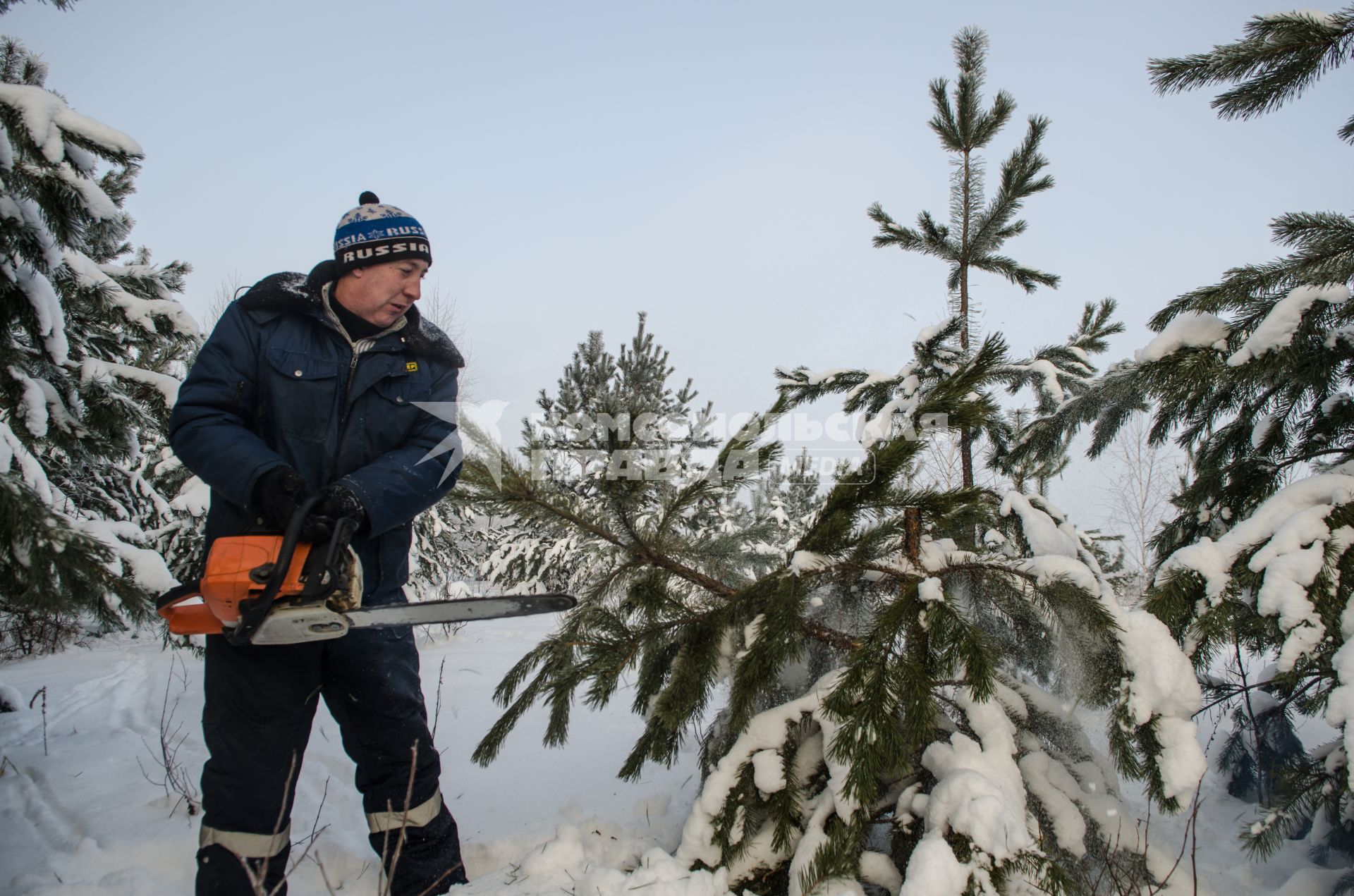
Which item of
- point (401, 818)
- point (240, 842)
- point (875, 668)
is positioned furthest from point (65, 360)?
point (875, 668)

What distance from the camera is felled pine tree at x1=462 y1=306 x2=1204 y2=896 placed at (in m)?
1.47

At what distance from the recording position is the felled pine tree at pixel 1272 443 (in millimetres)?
1542

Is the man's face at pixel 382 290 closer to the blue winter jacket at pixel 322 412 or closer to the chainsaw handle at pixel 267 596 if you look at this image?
the blue winter jacket at pixel 322 412

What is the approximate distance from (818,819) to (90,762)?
11.2ft

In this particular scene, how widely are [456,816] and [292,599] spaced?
1.56 m

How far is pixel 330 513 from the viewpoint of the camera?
1.73 metres

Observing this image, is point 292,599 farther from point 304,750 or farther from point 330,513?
point 304,750

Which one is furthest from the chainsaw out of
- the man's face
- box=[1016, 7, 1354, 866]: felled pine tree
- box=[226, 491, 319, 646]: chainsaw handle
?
box=[1016, 7, 1354, 866]: felled pine tree

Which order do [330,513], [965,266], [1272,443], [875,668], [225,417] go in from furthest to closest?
1. [965,266]
2. [1272,443]
3. [225,417]
4. [330,513]
5. [875,668]

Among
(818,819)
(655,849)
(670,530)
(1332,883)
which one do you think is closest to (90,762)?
(655,849)

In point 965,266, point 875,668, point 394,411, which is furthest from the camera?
point 965,266

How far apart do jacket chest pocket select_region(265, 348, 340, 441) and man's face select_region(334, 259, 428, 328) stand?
0.21 meters

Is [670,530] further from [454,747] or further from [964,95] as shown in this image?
[964,95]

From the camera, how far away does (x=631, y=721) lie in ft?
12.4
